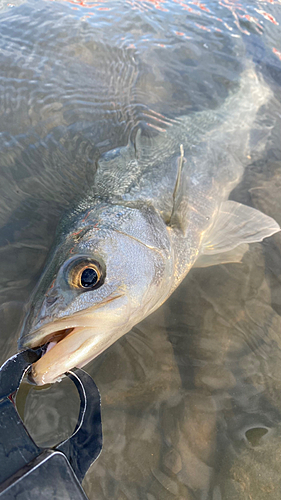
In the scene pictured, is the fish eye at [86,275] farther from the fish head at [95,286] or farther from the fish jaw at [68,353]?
the fish jaw at [68,353]

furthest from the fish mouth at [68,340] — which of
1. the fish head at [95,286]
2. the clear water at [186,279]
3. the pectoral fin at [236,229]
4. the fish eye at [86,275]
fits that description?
the pectoral fin at [236,229]

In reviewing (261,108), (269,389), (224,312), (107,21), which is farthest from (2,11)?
(269,389)

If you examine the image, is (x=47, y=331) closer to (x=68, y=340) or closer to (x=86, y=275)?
(x=68, y=340)

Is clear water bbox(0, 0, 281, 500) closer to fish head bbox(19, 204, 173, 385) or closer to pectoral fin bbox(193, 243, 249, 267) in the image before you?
pectoral fin bbox(193, 243, 249, 267)

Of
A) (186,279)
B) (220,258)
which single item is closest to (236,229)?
(220,258)

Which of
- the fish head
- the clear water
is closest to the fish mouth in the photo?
the fish head

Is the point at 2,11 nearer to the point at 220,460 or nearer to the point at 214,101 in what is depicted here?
the point at 214,101

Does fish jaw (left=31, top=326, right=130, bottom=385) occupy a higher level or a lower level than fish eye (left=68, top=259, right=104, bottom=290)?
lower
